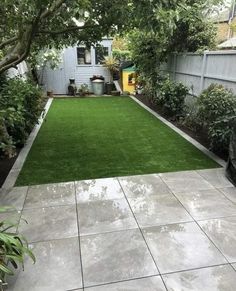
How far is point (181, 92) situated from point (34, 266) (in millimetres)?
5581

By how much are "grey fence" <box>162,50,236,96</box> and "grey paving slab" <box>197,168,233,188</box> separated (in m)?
1.69

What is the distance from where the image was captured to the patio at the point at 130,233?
204 centimetres

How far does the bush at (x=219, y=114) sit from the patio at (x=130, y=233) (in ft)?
2.79

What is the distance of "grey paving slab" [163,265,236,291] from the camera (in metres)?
1.95

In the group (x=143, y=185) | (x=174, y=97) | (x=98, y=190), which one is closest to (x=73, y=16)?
(x=98, y=190)

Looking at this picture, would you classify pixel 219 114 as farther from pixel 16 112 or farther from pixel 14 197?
pixel 14 197

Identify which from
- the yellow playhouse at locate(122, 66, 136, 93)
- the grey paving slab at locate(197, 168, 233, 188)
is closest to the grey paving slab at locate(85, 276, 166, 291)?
the grey paving slab at locate(197, 168, 233, 188)

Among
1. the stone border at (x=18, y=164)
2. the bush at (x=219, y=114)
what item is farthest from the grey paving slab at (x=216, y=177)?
the stone border at (x=18, y=164)

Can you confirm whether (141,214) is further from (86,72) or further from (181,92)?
(86,72)

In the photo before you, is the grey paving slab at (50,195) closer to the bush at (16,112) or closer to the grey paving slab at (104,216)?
the grey paving slab at (104,216)

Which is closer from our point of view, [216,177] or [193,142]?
[216,177]

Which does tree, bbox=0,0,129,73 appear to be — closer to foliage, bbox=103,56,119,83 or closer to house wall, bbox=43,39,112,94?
foliage, bbox=103,56,119,83

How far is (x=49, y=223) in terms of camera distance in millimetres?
2732

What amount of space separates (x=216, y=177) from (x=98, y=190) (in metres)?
1.66
